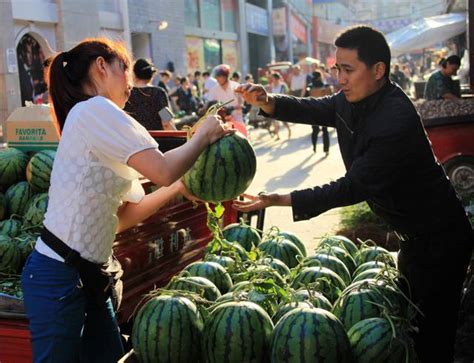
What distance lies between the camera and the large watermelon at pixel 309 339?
7.56 ft

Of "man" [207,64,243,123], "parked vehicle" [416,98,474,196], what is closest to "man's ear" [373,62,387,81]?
"parked vehicle" [416,98,474,196]

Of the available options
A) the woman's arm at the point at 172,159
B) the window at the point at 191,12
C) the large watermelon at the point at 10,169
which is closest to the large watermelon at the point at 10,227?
the large watermelon at the point at 10,169

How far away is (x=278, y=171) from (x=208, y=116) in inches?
390

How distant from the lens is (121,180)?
102 inches

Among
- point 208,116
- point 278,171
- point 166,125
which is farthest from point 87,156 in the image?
point 278,171

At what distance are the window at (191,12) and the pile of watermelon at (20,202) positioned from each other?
27.2 metres

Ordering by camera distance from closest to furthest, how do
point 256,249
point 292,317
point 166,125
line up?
point 292,317 < point 256,249 < point 166,125

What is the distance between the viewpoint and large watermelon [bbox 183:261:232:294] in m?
3.06

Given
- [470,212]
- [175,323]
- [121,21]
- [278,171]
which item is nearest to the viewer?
[175,323]

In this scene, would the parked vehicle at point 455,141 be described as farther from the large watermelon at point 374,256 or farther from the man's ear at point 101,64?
the man's ear at point 101,64

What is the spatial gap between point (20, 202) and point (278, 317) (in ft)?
8.44

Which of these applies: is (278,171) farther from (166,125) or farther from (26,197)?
(26,197)

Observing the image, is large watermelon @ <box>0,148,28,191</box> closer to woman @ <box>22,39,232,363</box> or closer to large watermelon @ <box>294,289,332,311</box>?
woman @ <box>22,39,232,363</box>

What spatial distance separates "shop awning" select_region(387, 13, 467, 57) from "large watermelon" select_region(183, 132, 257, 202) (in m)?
20.0
